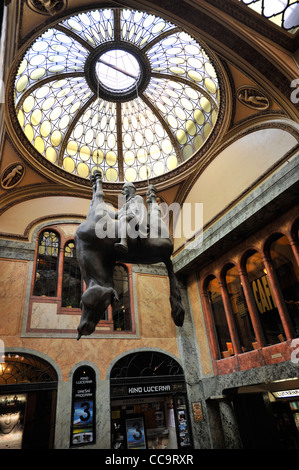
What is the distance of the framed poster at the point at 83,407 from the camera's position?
851 cm

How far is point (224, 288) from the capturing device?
10602 millimetres

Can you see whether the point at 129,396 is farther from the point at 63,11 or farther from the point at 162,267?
the point at 63,11

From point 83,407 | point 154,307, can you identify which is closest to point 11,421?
point 83,407

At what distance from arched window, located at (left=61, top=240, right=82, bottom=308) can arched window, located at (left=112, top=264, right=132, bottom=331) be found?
1.38m

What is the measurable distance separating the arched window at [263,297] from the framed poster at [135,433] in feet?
15.1

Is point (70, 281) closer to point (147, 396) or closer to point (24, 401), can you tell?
point (24, 401)

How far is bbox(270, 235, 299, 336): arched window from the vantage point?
9320mm

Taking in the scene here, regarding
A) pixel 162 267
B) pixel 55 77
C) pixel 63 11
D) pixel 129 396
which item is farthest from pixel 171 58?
pixel 129 396

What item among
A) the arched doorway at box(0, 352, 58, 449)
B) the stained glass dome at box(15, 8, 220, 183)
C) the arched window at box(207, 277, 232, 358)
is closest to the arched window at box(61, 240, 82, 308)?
the arched doorway at box(0, 352, 58, 449)

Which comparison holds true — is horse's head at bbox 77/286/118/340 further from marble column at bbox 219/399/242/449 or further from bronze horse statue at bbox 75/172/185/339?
marble column at bbox 219/399/242/449

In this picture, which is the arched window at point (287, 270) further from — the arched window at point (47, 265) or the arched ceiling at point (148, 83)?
the arched window at point (47, 265)

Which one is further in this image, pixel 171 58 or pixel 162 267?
pixel 162 267
